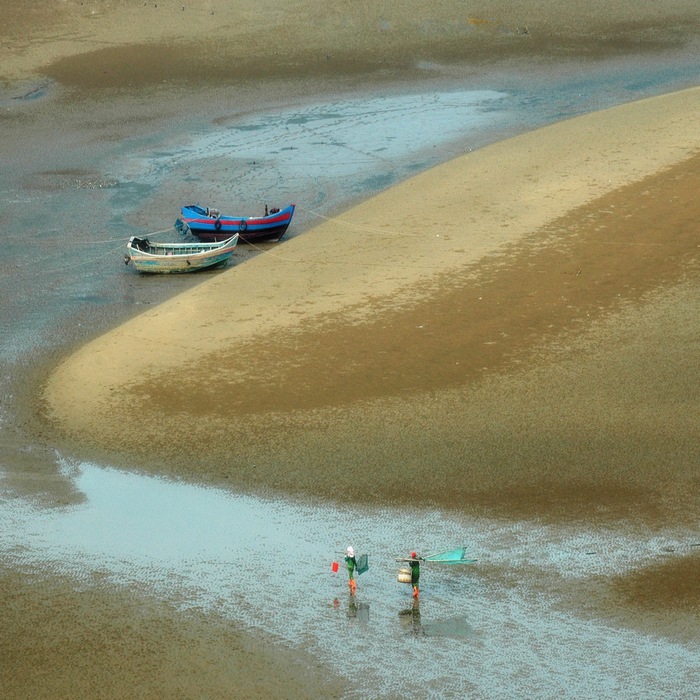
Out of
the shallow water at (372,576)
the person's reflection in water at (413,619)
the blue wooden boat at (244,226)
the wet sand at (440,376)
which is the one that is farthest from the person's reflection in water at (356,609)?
the blue wooden boat at (244,226)

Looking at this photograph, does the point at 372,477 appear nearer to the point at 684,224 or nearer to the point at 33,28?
the point at 684,224

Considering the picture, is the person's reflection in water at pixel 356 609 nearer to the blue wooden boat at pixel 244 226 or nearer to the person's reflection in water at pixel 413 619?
the person's reflection in water at pixel 413 619

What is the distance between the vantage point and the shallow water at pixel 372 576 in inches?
504

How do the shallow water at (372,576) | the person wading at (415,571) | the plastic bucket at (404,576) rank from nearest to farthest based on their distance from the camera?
the shallow water at (372,576) < the person wading at (415,571) < the plastic bucket at (404,576)

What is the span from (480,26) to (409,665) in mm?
27743

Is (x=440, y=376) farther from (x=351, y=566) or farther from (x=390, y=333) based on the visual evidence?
(x=351, y=566)

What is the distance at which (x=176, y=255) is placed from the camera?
24688 mm

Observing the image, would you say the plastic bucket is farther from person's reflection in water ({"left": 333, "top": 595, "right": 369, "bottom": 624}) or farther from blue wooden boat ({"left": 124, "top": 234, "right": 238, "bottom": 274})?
blue wooden boat ({"left": 124, "top": 234, "right": 238, "bottom": 274})

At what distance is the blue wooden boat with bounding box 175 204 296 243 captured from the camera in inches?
1009

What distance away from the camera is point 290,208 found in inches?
1013

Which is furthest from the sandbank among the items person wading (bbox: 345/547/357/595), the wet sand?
person wading (bbox: 345/547/357/595)

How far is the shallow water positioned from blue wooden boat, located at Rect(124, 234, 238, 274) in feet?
26.3

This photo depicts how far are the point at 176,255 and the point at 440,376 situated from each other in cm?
793

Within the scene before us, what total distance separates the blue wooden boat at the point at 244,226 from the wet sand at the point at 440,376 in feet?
4.83
